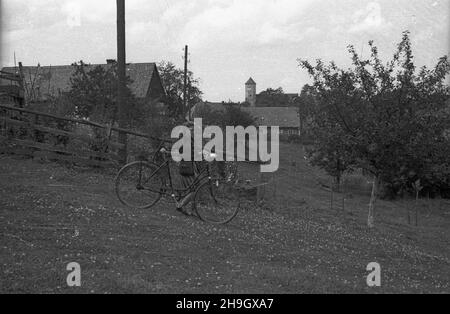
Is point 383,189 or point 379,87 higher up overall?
point 379,87

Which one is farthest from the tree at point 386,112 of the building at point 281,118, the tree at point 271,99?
the tree at point 271,99

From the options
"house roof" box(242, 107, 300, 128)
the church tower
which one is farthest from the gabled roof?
the church tower

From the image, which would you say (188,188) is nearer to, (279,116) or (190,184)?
(190,184)

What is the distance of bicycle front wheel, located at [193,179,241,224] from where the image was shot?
370 inches

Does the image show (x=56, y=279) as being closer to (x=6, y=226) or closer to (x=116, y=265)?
(x=116, y=265)

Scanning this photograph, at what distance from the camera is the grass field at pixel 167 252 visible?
18.7 feet

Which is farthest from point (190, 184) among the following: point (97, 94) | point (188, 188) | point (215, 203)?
point (97, 94)

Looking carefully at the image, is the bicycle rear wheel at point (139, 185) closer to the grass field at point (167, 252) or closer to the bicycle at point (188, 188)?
the bicycle at point (188, 188)

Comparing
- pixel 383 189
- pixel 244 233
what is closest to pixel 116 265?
pixel 244 233

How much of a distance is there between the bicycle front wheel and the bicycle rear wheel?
0.76 meters

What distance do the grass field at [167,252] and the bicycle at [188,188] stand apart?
286mm

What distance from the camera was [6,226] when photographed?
7.37m
